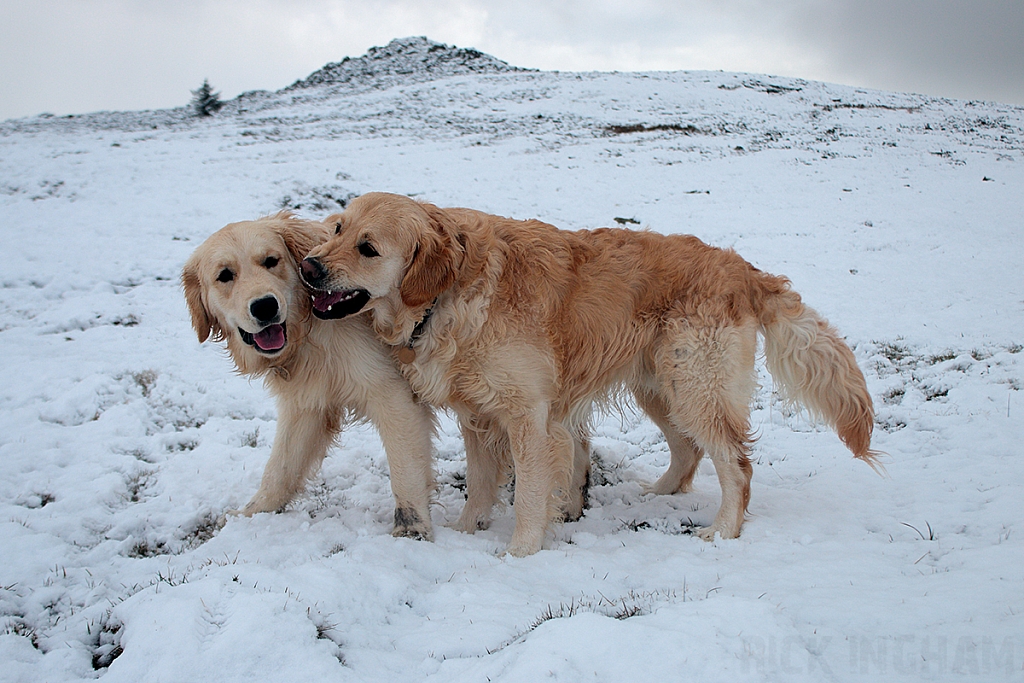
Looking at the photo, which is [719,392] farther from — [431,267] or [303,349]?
[303,349]

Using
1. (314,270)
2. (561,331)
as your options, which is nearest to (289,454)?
(314,270)

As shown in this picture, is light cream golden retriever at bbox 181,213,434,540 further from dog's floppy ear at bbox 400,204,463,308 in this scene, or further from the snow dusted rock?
the snow dusted rock

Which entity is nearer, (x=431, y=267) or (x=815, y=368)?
(x=431, y=267)

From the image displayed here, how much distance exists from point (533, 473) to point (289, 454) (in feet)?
5.49

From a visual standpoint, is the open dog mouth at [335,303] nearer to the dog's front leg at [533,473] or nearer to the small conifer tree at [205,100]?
the dog's front leg at [533,473]

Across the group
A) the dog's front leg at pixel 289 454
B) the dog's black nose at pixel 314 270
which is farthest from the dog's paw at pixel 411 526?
the dog's black nose at pixel 314 270

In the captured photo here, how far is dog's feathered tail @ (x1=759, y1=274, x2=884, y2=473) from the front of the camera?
4.08 meters

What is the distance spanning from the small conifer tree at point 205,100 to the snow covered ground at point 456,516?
1923 centimetres

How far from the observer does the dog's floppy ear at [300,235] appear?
12.8ft

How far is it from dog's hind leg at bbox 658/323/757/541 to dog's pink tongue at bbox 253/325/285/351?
2388 mm

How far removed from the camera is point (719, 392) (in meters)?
4.04

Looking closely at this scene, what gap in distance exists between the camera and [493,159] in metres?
21.2

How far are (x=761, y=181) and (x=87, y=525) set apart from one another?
19373 millimetres

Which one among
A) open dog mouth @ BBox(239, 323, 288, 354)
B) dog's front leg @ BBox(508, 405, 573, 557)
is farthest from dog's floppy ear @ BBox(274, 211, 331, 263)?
dog's front leg @ BBox(508, 405, 573, 557)
